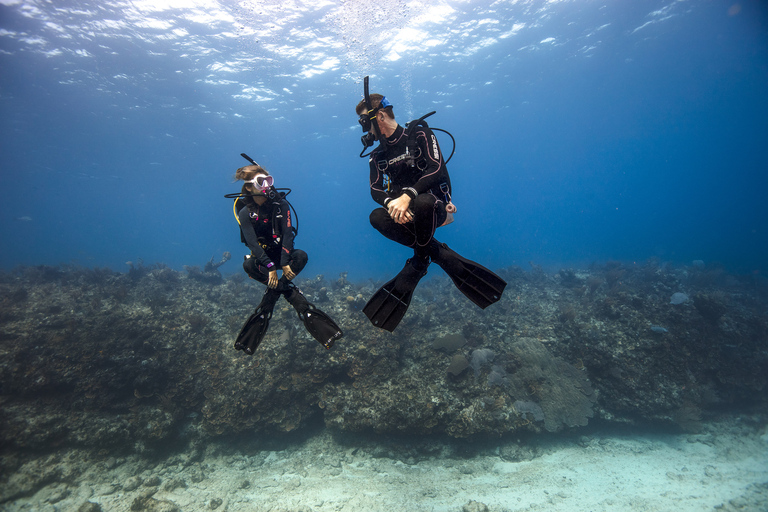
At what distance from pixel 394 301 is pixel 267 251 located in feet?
7.60

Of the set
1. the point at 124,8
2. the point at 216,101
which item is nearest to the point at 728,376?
the point at 124,8

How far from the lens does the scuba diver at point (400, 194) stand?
329cm

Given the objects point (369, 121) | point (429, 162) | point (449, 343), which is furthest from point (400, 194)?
point (449, 343)

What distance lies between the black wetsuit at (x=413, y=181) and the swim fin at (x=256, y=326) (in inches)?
96.1

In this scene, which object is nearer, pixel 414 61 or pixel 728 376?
pixel 728 376

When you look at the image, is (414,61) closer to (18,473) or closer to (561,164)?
(18,473)

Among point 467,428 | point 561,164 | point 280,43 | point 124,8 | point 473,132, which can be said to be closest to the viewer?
point 467,428

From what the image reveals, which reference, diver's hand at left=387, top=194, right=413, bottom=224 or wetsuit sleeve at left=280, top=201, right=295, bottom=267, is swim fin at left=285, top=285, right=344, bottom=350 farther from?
diver's hand at left=387, top=194, right=413, bottom=224

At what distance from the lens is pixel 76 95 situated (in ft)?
93.0

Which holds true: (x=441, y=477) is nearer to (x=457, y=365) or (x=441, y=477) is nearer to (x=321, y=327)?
(x=457, y=365)

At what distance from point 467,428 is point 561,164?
110628 millimetres

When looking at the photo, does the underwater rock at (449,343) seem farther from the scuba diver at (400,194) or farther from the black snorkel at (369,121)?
the black snorkel at (369,121)

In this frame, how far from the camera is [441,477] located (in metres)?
7.20

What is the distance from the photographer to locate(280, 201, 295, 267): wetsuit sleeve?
437cm
